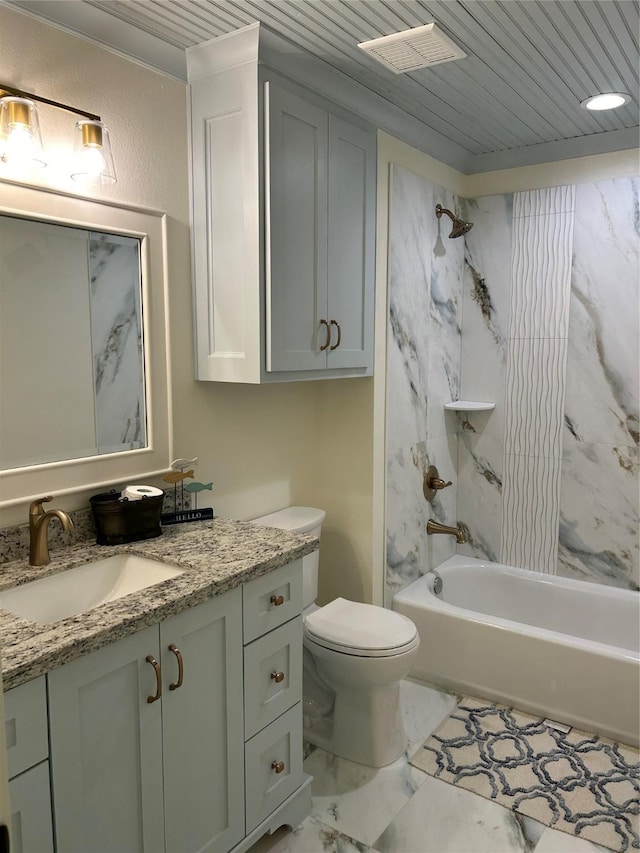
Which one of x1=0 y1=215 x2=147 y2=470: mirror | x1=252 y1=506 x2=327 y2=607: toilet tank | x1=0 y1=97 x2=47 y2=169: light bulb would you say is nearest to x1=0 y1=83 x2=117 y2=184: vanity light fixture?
x1=0 y1=97 x2=47 y2=169: light bulb

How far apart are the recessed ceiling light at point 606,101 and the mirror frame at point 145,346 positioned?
68.1 inches

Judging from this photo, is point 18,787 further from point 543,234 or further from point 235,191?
point 543,234

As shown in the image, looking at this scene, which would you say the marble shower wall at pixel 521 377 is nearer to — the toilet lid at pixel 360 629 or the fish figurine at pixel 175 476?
the toilet lid at pixel 360 629

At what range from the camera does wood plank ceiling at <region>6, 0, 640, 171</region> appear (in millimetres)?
1865

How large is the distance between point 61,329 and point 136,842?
53.0 inches

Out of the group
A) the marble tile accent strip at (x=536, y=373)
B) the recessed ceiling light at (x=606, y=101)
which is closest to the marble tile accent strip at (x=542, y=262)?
the marble tile accent strip at (x=536, y=373)

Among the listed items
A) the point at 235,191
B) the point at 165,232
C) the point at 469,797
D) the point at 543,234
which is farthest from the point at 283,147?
the point at 469,797

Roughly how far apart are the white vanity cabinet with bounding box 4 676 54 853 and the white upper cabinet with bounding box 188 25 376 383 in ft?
3.87

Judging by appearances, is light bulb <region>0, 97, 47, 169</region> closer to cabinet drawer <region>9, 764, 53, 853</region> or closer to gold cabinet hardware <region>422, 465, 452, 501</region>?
cabinet drawer <region>9, 764, 53, 853</region>

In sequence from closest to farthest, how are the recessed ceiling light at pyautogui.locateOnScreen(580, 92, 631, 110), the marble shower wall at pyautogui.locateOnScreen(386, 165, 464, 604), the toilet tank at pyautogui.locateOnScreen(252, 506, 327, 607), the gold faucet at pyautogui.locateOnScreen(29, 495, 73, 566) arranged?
the gold faucet at pyautogui.locateOnScreen(29, 495, 73, 566) < the recessed ceiling light at pyautogui.locateOnScreen(580, 92, 631, 110) < the toilet tank at pyautogui.locateOnScreen(252, 506, 327, 607) < the marble shower wall at pyautogui.locateOnScreen(386, 165, 464, 604)

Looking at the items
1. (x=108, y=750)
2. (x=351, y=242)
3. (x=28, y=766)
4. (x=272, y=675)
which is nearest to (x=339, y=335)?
(x=351, y=242)

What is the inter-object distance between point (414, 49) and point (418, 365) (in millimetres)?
1396

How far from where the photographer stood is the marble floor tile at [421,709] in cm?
258

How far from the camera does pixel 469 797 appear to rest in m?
2.23
